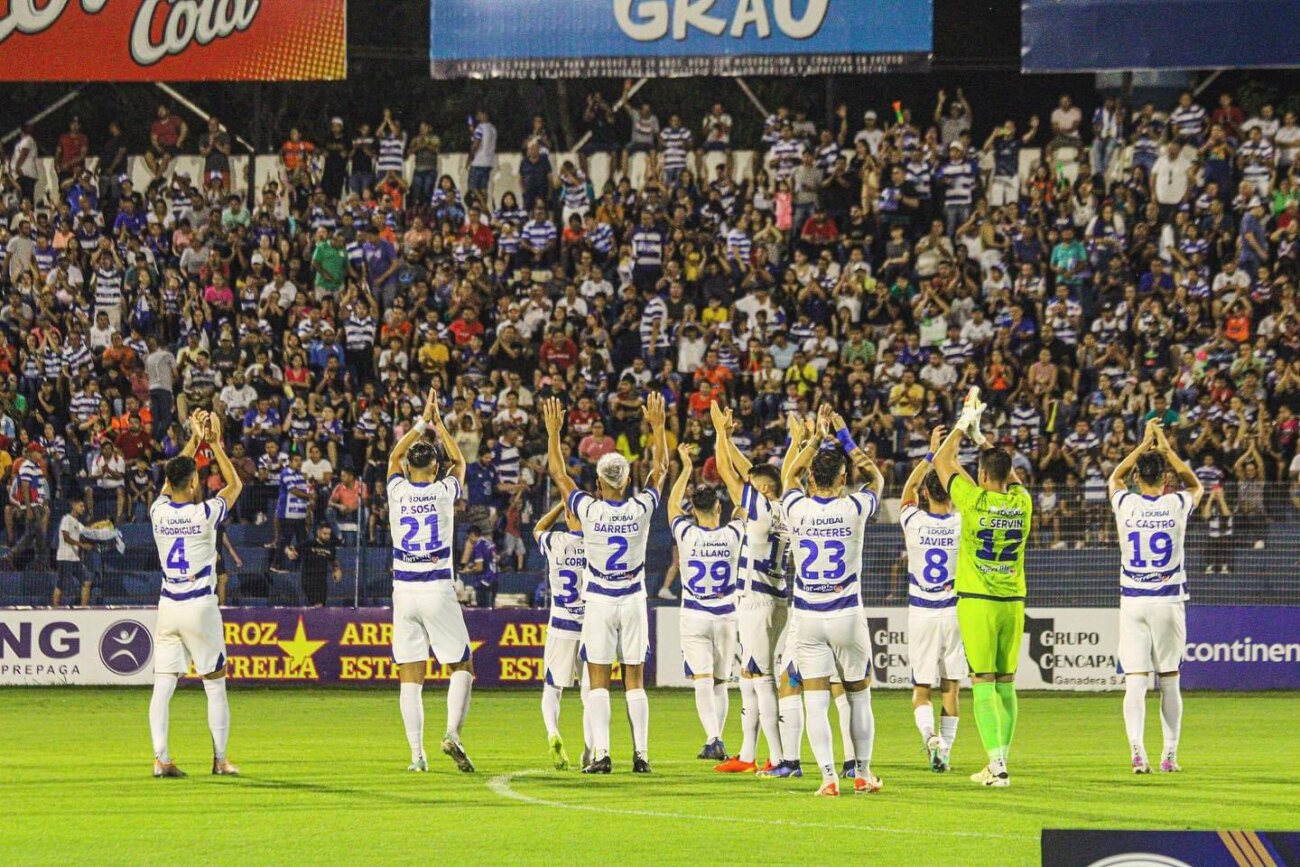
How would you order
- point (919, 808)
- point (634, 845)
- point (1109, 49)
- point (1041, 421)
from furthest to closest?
point (1109, 49), point (1041, 421), point (919, 808), point (634, 845)

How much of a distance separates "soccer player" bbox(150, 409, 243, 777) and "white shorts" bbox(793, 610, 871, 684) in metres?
4.64

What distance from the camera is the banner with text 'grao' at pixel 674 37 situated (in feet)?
102

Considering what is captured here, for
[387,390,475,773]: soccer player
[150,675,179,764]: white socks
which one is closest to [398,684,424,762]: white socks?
[387,390,475,773]: soccer player

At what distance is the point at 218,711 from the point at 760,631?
4.37 meters

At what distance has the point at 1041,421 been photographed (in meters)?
28.1

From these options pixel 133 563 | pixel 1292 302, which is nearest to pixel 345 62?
pixel 133 563

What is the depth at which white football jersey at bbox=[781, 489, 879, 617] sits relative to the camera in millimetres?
13680

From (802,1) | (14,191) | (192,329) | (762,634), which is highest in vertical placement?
(802,1)

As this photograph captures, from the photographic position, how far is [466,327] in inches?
1222

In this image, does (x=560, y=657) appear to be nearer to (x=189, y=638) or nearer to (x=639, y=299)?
(x=189, y=638)

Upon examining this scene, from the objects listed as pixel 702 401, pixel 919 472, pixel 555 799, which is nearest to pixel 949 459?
pixel 919 472

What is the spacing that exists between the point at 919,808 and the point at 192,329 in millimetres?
20936

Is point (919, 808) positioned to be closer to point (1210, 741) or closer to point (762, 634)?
point (762, 634)

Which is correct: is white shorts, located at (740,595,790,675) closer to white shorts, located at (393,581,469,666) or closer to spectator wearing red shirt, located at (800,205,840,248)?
white shorts, located at (393,581,469,666)
